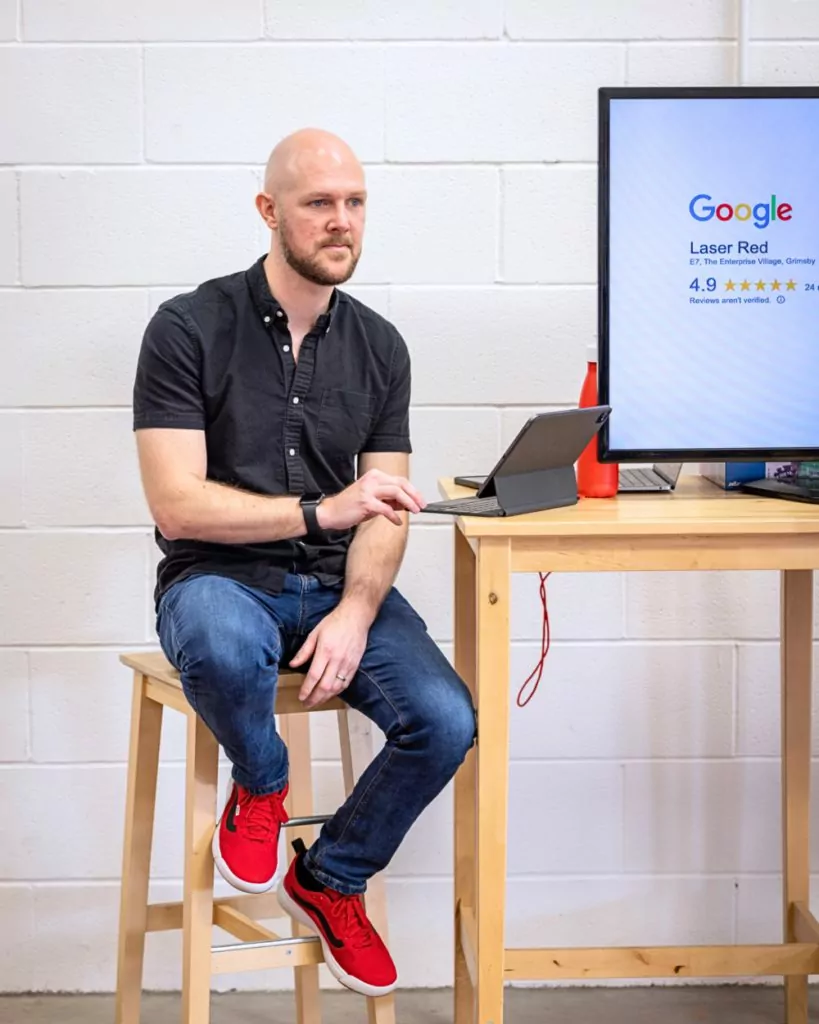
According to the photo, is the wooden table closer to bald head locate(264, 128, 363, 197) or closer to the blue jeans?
the blue jeans

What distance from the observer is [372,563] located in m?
2.08

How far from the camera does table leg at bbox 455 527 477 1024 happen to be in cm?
225

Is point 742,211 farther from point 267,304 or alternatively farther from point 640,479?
point 267,304

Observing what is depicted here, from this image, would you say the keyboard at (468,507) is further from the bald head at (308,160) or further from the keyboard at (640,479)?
the bald head at (308,160)

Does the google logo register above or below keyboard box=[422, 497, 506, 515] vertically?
above

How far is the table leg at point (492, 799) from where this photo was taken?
1800mm

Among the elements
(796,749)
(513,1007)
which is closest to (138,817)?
(513,1007)

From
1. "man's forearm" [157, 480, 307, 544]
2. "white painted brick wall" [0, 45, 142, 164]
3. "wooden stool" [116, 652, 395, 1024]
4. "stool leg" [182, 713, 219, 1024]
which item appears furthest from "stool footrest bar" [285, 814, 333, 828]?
"white painted brick wall" [0, 45, 142, 164]

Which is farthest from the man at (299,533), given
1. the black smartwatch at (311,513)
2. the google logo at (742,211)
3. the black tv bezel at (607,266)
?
the google logo at (742,211)

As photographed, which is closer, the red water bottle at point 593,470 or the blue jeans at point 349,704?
the blue jeans at point 349,704

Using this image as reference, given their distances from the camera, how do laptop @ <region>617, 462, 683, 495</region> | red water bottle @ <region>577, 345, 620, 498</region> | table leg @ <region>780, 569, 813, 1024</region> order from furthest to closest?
table leg @ <region>780, 569, 813, 1024</region> < laptop @ <region>617, 462, 683, 495</region> < red water bottle @ <region>577, 345, 620, 498</region>

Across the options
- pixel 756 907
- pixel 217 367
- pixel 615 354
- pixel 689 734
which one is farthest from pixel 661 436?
pixel 756 907

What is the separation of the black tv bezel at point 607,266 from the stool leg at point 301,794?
68 cm

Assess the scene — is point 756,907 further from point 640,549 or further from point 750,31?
point 750,31
